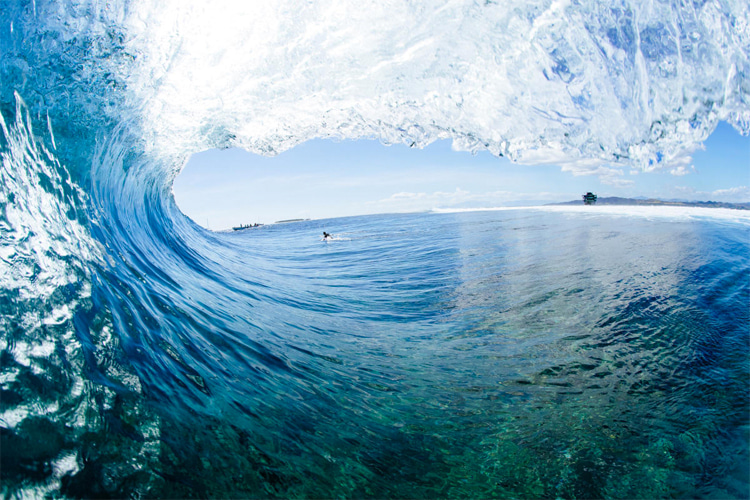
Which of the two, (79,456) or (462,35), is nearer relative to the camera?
(79,456)

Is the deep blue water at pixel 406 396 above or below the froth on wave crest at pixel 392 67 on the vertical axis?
below

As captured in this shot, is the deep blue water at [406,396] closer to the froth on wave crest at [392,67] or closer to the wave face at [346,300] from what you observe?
the wave face at [346,300]

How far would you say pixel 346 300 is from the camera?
265 inches

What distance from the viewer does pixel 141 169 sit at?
22.2 feet

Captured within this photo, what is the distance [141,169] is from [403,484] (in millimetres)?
7088

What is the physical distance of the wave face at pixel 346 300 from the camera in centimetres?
220

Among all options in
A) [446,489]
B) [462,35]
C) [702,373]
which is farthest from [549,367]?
[462,35]

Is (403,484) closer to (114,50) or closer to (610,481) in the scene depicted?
(610,481)

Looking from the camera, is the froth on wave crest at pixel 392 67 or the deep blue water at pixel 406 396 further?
the froth on wave crest at pixel 392 67

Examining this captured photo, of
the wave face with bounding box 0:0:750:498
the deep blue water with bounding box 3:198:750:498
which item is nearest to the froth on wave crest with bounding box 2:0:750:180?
the wave face with bounding box 0:0:750:498

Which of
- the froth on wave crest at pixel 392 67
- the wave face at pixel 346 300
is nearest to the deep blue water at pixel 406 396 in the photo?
the wave face at pixel 346 300

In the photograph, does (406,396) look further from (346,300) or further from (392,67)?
(392,67)

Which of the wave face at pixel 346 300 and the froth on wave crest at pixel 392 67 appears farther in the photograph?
the froth on wave crest at pixel 392 67

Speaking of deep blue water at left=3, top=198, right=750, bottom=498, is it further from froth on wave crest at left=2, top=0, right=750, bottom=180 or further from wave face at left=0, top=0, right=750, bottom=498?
froth on wave crest at left=2, top=0, right=750, bottom=180
